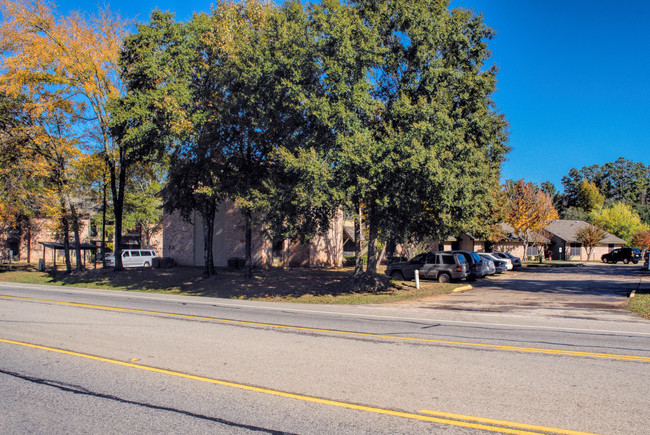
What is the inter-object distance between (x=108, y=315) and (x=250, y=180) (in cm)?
1177

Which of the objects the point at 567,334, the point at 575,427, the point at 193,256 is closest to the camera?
Answer: the point at 575,427

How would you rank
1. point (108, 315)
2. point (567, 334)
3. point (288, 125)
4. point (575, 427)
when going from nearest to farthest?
point (575, 427) → point (567, 334) → point (108, 315) → point (288, 125)

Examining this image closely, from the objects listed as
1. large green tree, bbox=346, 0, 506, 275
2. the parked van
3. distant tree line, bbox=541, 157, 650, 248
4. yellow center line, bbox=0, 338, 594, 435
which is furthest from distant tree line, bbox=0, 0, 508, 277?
distant tree line, bbox=541, 157, 650, 248

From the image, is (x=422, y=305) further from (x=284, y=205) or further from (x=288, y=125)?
(x=288, y=125)

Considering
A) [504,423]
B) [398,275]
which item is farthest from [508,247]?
[504,423]

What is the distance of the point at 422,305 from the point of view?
55.2 ft

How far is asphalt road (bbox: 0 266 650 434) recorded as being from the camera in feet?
16.4

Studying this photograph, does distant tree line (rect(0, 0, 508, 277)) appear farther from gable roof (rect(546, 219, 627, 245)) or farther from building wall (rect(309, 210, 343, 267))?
gable roof (rect(546, 219, 627, 245))

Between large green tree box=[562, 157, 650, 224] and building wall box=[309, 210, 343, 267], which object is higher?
large green tree box=[562, 157, 650, 224]

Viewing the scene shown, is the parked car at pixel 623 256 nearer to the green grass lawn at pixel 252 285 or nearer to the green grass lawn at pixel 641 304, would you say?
the green grass lawn at pixel 641 304

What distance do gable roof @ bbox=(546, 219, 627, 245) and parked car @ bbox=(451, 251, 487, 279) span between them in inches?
1446

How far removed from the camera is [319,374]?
6766 millimetres

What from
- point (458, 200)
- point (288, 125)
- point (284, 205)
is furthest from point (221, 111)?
point (458, 200)

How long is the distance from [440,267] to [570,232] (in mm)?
44860
